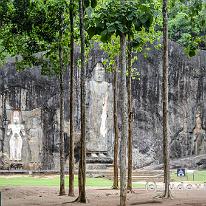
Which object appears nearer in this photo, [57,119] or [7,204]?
[7,204]

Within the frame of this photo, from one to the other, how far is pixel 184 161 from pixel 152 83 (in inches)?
234

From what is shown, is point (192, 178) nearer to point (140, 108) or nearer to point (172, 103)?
point (140, 108)

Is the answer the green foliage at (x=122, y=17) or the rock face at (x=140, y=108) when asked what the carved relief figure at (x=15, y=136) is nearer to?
the rock face at (x=140, y=108)

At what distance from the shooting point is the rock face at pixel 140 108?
3419 centimetres

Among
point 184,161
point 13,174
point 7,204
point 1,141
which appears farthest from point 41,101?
point 7,204

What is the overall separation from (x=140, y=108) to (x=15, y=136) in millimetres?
8812

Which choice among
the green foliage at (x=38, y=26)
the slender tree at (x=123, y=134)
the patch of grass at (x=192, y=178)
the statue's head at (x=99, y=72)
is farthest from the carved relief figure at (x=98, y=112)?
the slender tree at (x=123, y=134)

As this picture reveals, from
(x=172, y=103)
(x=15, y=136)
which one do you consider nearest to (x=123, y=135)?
(x=15, y=136)

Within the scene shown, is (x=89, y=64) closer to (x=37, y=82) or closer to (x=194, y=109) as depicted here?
(x=37, y=82)

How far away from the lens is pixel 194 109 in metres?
36.5

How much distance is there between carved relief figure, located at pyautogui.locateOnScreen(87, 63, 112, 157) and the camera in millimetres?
35688

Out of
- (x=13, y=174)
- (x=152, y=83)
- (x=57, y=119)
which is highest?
(x=152, y=83)

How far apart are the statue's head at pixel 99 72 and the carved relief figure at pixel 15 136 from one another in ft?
19.7

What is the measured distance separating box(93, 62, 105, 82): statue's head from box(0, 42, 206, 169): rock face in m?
0.36
